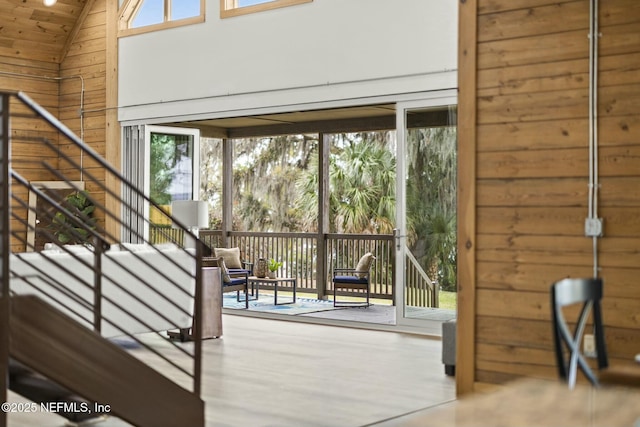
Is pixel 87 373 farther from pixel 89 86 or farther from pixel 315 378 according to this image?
pixel 89 86

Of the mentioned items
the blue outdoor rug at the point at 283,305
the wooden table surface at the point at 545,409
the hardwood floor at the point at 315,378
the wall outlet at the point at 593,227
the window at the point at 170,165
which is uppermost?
the window at the point at 170,165

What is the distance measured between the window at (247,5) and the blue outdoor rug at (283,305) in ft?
11.1

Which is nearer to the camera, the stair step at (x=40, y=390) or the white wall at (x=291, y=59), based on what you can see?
the stair step at (x=40, y=390)

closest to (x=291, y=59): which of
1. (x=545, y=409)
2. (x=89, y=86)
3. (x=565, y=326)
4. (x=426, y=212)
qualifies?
(x=426, y=212)

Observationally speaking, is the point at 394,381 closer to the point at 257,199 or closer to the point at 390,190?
the point at 390,190

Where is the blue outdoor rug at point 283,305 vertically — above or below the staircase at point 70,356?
below

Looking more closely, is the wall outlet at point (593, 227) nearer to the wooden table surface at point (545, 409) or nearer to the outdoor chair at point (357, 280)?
the wooden table surface at point (545, 409)

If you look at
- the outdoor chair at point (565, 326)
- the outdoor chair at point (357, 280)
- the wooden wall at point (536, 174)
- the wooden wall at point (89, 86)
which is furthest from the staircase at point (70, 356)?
the wooden wall at point (89, 86)

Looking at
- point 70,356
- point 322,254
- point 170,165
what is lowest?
point 70,356

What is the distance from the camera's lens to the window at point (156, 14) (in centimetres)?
1014

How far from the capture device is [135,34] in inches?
422

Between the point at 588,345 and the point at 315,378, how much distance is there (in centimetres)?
198

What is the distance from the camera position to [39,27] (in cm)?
1113

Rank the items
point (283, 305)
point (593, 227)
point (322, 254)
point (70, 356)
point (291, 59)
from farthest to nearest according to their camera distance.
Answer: point (322, 254)
point (283, 305)
point (291, 59)
point (593, 227)
point (70, 356)
